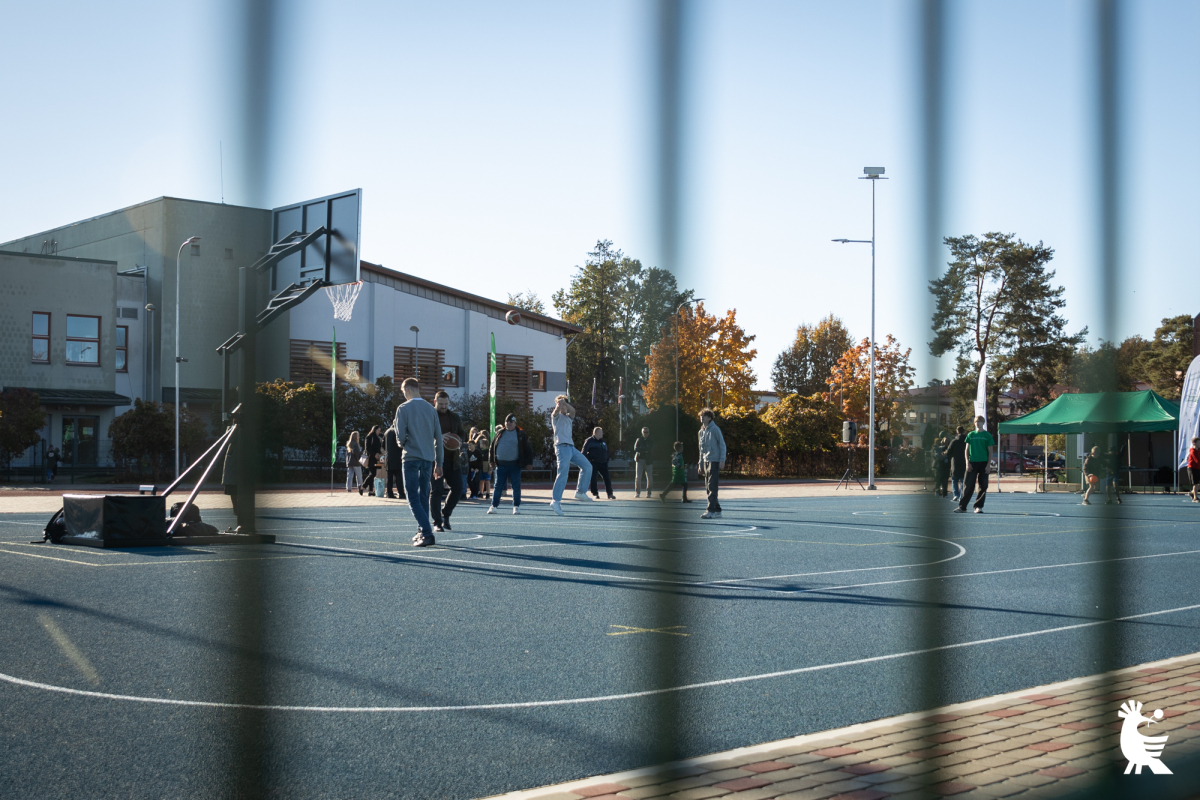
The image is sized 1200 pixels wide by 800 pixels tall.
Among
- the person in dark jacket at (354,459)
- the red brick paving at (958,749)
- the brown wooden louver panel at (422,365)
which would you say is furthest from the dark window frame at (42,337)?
the red brick paving at (958,749)

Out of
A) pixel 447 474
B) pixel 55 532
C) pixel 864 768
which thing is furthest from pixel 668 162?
pixel 447 474

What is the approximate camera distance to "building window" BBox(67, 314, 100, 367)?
3900 cm

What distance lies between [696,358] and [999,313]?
81cm

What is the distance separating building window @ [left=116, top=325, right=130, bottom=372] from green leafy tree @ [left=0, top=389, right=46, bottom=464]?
7.30 meters

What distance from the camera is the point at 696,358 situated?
6.73ft

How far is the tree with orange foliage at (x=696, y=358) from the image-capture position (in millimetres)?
1951

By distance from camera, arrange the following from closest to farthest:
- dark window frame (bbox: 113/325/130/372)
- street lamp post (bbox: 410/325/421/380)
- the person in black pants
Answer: the person in black pants
dark window frame (bbox: 113/325/130/372)
street lamp post (bbox: 410/325/421/380)

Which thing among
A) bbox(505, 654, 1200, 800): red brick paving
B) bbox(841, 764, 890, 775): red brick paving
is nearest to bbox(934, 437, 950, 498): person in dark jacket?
bbox(505, 654, 1200, 800): red brick paving

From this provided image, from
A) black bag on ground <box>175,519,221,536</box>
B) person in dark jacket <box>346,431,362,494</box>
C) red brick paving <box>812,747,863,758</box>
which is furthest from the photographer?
person in dark jacket <box>346,431,362,494</box>

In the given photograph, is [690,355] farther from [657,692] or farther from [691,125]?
[657,692]

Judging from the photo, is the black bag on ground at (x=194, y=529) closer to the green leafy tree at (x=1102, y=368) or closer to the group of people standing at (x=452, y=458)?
the group of people standing at (x=452, y=458)

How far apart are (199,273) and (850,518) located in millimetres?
17592

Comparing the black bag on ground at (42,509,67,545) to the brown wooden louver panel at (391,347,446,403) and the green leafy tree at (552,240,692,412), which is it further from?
the brown wooden louver panel at (391,347,446,403)

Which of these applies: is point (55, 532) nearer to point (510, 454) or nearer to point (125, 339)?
point (510, 454)
